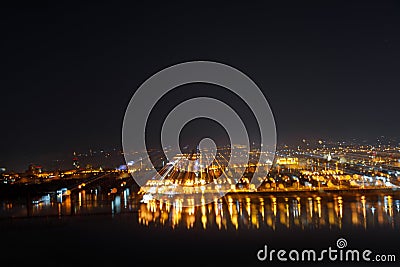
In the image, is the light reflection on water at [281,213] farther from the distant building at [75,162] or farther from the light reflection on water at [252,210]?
the distant building at [75,162]

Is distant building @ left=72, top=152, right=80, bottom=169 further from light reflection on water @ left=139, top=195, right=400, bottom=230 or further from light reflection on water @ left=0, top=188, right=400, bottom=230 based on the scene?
light reflection on water @ left=139, top=195, right=400, bottom=230

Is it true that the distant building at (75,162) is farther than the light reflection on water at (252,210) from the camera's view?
Yes

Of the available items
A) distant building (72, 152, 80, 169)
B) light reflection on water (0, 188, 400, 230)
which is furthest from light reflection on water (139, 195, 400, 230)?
distant building (72, 152, 80, 169)

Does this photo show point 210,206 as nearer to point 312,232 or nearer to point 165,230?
point 165,230

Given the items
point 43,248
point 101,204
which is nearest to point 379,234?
point 43,248

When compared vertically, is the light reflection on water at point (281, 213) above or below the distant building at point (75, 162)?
below

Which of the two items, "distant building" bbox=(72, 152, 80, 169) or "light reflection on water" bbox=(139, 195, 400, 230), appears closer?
"light reflection on water" bbox=(139, 195, 400, 230)

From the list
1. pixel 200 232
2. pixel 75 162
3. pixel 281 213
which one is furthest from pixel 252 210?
pixel 75 162

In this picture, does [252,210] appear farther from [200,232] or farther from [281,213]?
[200,232]

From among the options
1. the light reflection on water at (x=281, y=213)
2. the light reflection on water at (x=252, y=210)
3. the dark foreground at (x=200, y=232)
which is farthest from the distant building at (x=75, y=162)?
the light reflection on water at (x=281, y=213)
